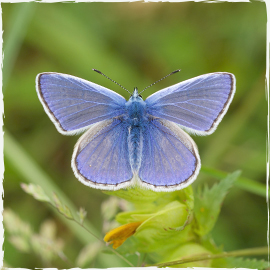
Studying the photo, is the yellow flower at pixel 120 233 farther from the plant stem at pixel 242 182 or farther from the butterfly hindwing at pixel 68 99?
the plant stem at pixel 242 182

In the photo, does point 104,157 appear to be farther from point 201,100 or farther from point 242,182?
point 242,182

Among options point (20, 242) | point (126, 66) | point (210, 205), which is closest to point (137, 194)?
point (210, 205)

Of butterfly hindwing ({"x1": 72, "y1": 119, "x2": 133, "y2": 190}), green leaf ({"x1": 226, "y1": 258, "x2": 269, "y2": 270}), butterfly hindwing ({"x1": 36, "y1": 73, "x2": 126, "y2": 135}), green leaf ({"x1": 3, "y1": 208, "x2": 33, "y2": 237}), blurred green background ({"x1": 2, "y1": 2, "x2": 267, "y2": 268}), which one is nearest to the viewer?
green leaf ({"x1": 226, "y1": 258, "x2": 269, "y2": 270})

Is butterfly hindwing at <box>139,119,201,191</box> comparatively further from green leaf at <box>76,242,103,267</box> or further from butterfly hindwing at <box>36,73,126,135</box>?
green leaf at <box>76,242,103,267</box>

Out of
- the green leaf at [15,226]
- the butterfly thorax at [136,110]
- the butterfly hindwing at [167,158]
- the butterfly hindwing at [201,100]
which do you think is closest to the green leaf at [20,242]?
the green leaf at [15,226]

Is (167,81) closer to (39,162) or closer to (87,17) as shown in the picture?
(87,17)

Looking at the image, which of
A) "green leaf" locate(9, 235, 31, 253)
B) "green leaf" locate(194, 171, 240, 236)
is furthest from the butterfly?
"green leaf" locate(9, 235, 31, 253)
